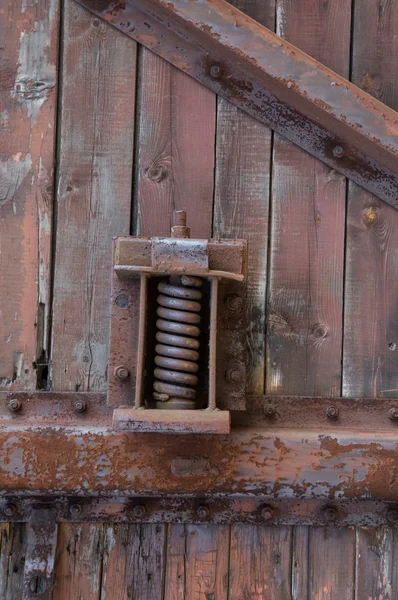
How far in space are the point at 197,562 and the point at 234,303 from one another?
2.39 feet

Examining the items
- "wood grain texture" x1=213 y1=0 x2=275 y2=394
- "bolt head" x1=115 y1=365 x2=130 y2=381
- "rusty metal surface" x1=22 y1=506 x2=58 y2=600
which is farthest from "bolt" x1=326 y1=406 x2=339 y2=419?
"rusty metal surface" x1=22 y1=506 x2=58 y2=600

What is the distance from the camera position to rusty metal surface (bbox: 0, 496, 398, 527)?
1.52 metres

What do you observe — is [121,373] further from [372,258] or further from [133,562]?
[372,258]

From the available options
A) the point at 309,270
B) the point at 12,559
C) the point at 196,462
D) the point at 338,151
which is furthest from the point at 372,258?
the point at 12,559

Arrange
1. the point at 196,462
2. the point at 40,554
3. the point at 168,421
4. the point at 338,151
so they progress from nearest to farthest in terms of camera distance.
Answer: the point at 168,421
the point at 196,462
the point at 40,554
the point at 338,151

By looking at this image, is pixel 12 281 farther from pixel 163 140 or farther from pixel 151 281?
pixel 163 140

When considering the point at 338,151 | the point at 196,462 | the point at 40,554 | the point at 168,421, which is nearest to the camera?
the point at 168,421

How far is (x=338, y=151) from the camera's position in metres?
1.59

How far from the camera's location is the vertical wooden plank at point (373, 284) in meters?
1.57

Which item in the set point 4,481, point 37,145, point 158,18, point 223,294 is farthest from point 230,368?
point 158,18

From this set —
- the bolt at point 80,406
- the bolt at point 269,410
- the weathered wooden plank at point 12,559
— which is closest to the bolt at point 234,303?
the bolt at point 269,410

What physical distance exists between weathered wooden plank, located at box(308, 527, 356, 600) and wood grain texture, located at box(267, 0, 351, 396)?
396mm

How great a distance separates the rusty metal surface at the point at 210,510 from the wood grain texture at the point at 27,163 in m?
0.42

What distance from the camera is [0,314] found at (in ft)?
5.10
